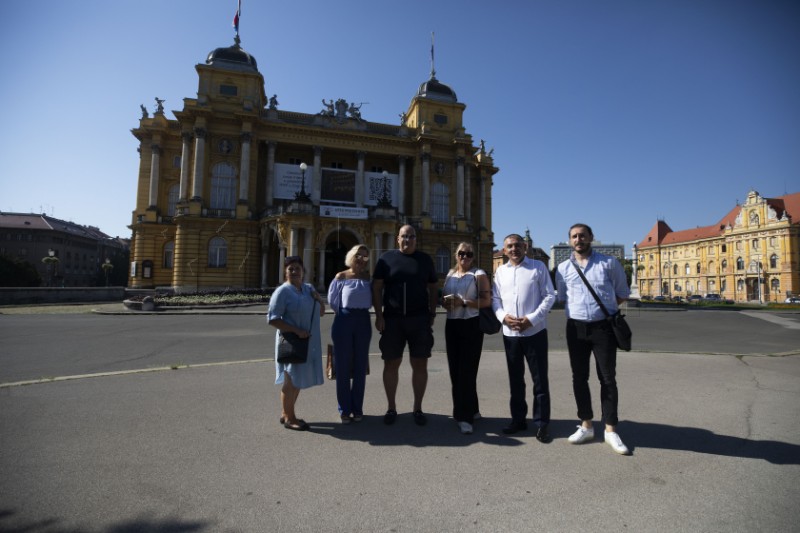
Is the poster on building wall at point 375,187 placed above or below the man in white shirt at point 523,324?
above

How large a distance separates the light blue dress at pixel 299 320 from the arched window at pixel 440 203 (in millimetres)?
36493

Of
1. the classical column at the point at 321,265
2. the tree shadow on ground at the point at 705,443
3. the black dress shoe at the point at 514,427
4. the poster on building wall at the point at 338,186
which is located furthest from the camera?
the poster on building wall at the point at 338,186

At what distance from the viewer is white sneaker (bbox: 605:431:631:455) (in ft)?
10.8

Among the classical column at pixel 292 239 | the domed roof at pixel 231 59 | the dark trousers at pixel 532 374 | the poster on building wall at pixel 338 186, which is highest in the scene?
the domed roof at pixel 231 59

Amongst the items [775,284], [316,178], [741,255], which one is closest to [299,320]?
[316,178]

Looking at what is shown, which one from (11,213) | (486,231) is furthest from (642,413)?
(11,213)

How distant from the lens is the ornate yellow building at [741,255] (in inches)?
2483

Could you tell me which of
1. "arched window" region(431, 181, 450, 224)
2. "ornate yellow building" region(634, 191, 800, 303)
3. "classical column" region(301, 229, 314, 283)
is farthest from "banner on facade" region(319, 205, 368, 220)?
"ornate yellow building" region(634, 191, 800, 303)

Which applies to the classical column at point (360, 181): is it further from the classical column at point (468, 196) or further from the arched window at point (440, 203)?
the classical column at point (468, 196)

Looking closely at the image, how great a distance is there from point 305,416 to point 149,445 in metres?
1.44

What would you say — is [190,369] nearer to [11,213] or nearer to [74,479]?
[74,479]

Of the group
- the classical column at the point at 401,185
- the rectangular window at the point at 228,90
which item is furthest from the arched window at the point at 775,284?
the rectangular window at the point at 228,90

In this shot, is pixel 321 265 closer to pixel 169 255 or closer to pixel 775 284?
pixel 169 255

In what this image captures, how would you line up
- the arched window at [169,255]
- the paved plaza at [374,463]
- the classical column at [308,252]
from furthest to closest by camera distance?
the arched window at [169,255]
the classical column at [308,252]
the paved plaza at [374,463]
